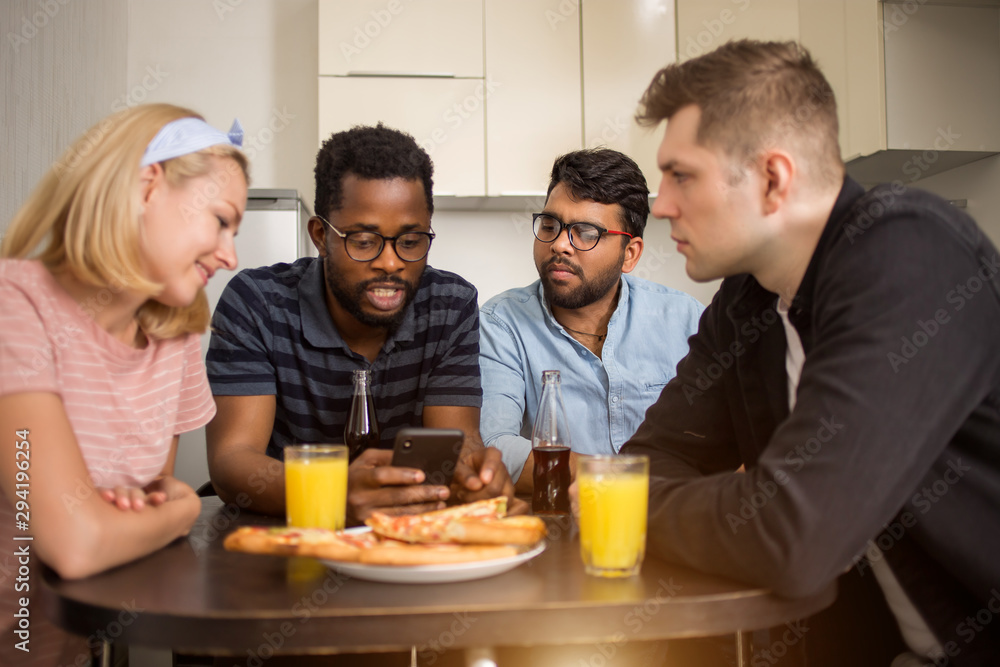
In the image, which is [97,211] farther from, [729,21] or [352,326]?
[729,21]

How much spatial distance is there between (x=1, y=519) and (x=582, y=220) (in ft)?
4.91

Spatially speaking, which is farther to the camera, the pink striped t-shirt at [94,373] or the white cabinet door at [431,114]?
the white cabinet door at [431,114]

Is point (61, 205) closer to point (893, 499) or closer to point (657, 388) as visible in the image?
point (893, 499)

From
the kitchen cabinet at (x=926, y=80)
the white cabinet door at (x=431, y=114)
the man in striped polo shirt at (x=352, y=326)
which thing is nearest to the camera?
the man in striped polo shirt at (x=352, y=326)

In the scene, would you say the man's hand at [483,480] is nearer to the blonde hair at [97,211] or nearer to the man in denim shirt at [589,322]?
the blonde hair at [97,211]

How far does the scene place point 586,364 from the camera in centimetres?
212

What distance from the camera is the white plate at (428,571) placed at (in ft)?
2.75

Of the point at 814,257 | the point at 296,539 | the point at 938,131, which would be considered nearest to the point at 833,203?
the point at 814,257

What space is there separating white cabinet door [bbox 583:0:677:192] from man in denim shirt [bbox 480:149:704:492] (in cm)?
122

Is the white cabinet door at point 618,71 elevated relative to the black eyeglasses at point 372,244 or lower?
elevated

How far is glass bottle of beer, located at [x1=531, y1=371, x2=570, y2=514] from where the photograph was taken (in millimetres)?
1338

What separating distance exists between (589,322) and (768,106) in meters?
1.15

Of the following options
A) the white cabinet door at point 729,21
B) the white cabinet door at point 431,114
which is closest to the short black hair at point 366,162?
the white cabinet door at point 431,114

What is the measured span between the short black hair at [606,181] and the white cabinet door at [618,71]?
4.02 ft
